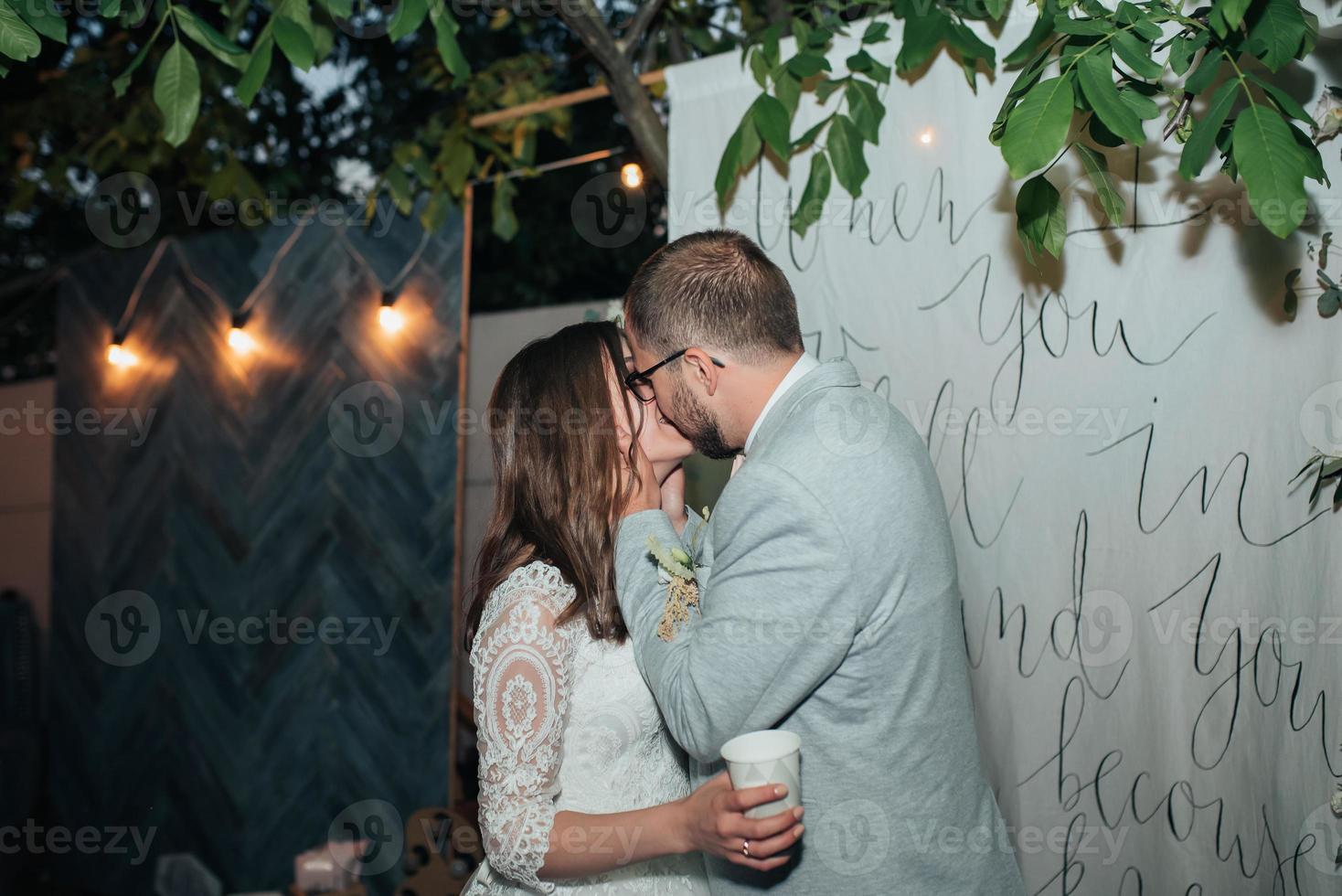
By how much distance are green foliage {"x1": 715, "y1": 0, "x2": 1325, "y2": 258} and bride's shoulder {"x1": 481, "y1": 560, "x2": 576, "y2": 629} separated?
0.85 meters

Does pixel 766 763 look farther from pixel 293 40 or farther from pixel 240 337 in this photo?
pixel 240 337

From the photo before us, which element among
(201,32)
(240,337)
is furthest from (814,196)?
(240,337)

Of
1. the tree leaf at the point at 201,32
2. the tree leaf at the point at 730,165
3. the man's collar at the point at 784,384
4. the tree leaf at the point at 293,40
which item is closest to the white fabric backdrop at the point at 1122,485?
the tree leaf at the point at 730,165

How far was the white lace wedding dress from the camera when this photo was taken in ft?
4.65

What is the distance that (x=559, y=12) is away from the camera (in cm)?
201

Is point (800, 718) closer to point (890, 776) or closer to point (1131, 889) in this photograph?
point (890, 776)

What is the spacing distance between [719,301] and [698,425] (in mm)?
186

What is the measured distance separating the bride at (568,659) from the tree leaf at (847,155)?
0.55m

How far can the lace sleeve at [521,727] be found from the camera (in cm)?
141

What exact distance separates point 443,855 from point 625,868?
146 cm

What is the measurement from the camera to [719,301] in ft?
4.58

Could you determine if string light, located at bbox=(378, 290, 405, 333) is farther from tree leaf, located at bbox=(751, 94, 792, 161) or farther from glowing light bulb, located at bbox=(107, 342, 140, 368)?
tree leaf, located at bbox=(751, 94, 792, 161)

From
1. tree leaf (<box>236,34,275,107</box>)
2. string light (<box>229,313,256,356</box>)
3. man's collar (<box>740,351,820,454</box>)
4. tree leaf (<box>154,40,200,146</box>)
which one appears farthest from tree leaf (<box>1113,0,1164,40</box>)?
string light (<box>229,313,256,356</box>)

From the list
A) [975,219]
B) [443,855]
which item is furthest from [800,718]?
[443,855]
